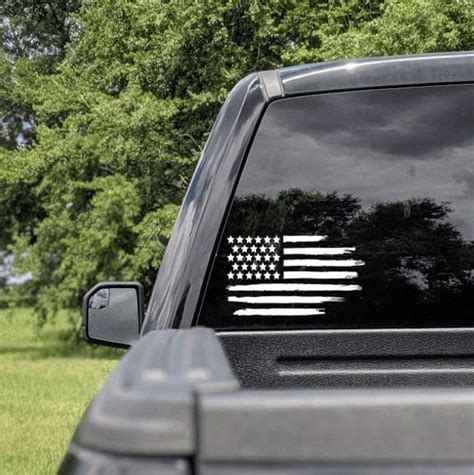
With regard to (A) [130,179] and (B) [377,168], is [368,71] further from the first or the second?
(A) [130,179]

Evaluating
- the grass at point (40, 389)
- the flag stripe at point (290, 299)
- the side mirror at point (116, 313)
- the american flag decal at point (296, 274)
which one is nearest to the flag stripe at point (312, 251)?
the american flag decal at point (296, 274)

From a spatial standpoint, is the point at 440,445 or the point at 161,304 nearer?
the point at 440,445

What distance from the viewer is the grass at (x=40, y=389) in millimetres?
11672

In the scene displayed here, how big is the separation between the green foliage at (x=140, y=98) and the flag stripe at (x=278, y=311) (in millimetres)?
19320

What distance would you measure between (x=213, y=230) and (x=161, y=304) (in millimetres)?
221

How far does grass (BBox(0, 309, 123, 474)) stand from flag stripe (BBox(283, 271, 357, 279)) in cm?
802

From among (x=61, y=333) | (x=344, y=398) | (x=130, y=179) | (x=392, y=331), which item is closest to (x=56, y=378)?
(x=130, y=179)

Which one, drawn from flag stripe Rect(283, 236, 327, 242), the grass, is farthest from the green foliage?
flag stripe Rect(283, 236, 327, 242)

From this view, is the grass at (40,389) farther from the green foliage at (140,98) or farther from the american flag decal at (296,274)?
the american flag decal at (296,274)

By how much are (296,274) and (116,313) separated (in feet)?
2.49

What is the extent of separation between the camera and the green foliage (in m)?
23.2

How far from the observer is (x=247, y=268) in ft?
8.54

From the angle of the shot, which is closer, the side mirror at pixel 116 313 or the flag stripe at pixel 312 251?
the flag stripe at pixel 312 251

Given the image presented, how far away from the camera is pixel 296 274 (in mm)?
2664
